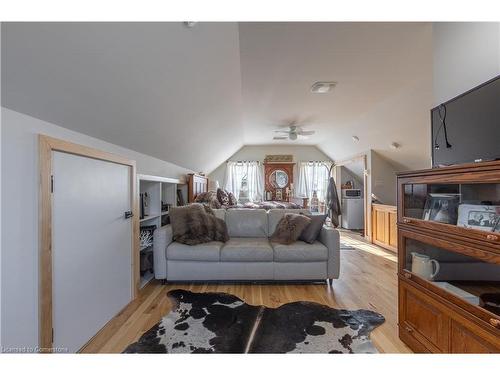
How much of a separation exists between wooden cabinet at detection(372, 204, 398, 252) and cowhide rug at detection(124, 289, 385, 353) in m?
2.60

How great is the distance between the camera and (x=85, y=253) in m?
1.70

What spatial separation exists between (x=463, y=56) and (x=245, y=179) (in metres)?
6.09

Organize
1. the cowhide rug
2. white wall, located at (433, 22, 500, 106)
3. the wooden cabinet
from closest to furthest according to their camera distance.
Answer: white wall, located at (433, 22, 500, 106)
the cowhide rug
the wooden cabinet

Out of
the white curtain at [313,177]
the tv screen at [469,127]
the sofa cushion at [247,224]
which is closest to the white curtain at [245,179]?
the white curtain at [313,177]

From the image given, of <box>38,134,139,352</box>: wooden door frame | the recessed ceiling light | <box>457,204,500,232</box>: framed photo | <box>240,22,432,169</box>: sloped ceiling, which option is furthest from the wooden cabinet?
<box>38,134,139,352</box>: wooden door frame

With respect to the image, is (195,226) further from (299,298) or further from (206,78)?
(206,78)

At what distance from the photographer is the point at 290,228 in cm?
296

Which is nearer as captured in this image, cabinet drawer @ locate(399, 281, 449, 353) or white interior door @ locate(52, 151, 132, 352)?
cabinet drawer @ locate(399, 281, 449, 353)

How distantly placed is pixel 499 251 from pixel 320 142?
6.19 metres

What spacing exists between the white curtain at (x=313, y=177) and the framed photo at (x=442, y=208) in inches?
234

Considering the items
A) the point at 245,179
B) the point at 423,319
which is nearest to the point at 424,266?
the point at 423,319

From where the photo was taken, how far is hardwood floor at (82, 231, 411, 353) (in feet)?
5.71

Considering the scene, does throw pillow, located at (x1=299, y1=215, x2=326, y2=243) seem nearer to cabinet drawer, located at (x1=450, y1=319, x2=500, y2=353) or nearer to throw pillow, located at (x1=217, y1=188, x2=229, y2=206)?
cabinet drawer, located at (x1=450, y1=319, x2=500, y2=353)
